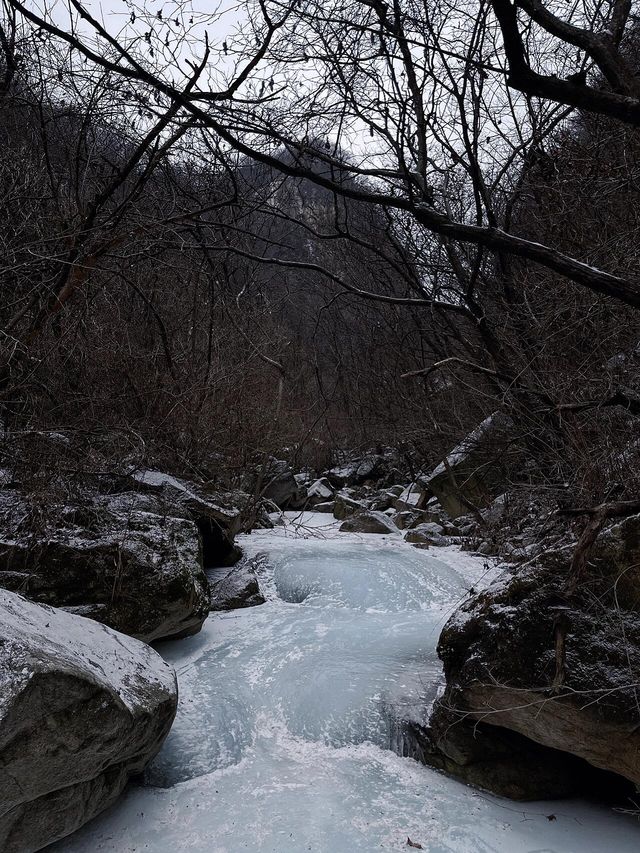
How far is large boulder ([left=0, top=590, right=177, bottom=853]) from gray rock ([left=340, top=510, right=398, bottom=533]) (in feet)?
20.5

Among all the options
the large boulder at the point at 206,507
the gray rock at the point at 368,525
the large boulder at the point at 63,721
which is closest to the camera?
the large boulder at the point at 63,721

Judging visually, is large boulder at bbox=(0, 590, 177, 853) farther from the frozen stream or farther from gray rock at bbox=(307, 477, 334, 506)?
gray rock at bbox=(307, 477, 334, 506)

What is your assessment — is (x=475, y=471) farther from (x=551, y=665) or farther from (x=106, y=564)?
(x=106, y=564)

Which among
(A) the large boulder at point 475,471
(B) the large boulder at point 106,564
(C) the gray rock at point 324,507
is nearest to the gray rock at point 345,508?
(C) the gray rock at point 324,507

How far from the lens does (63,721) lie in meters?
2.51

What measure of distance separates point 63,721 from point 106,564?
1975mm

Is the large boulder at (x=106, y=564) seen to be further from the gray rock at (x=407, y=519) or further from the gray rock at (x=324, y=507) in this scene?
the gray rock at (x=324, y=507)

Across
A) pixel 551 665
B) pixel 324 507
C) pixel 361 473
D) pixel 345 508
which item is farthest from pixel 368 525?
pixel 551 665

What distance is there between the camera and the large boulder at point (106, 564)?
13.6 ft

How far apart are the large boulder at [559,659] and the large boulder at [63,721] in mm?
1876

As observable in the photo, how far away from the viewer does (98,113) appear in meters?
4.33

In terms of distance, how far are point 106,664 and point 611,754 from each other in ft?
8.96

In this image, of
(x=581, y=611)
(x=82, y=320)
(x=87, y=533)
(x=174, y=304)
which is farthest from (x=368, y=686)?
(x=174, y=304)

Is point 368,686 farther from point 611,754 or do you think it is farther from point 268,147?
point 268,147
